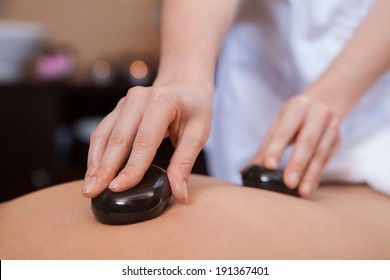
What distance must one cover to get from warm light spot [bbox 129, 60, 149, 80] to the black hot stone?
7.40ft

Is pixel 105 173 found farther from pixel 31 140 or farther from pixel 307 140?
pixel 31 140

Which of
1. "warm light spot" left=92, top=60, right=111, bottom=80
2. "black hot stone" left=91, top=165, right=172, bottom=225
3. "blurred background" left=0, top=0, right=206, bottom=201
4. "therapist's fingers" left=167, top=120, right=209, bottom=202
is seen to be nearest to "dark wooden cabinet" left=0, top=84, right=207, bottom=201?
"blurred background" left=0, top=0, right=206, bottom=201

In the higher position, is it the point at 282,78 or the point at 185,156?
the point at 282,78

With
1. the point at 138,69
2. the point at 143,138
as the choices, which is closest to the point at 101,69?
the point at 138,69

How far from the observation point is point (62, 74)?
111 inches

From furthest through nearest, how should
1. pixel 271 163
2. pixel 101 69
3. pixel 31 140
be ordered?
pixel 101 69, pixel 31 140, pixel 271 163

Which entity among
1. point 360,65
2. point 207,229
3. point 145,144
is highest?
point 360,65

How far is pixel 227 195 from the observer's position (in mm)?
733

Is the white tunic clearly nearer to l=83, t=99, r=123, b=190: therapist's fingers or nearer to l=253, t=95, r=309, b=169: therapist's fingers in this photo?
l=253, t=95, r=309, b=169: therapist's fingers

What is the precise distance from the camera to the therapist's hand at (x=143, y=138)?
2.11 ft

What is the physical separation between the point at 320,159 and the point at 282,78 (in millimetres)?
360
